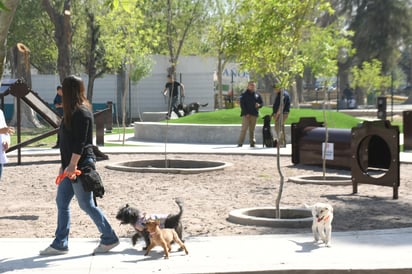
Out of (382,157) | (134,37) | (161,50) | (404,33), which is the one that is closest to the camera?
(382,157)

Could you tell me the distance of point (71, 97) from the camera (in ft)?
23.6

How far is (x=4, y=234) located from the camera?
342 inches

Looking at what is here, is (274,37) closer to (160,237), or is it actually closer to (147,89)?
(160,237)

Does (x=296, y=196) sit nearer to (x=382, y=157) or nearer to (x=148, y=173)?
(x=382, y=157)

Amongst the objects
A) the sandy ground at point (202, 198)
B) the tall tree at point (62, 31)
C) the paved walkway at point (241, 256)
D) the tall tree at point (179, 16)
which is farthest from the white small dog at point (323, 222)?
the tall tree at point (179, 16)

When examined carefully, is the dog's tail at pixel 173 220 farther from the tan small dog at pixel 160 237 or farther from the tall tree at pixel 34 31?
the tall tree at pixel 34 31

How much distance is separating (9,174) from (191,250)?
26.8 feet

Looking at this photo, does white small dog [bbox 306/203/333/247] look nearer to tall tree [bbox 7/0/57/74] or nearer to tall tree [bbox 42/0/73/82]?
A: tall tree [bbox 42/0/73/82]

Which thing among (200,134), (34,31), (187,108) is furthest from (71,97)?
(34,31)

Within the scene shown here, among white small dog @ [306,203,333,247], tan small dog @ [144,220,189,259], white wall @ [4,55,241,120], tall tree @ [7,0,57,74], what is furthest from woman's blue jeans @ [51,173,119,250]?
tall tree @ [7,0,57,74]

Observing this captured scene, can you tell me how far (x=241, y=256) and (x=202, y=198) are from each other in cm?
430

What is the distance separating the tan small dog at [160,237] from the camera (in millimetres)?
7223

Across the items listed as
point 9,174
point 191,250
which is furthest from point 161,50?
point 191,250

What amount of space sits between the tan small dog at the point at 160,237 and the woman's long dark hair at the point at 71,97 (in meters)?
1.22
